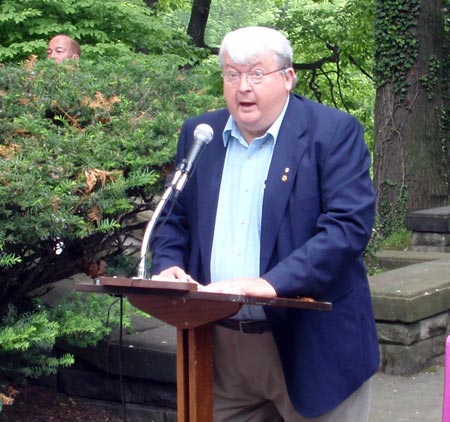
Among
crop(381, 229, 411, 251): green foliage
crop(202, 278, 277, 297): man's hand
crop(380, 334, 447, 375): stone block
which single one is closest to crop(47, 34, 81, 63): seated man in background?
crop(380, 334, 447, 375): stone block

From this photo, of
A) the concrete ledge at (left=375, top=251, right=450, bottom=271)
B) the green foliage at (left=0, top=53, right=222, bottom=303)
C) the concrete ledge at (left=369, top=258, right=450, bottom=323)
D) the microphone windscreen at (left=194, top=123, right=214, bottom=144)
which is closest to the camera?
the microphone windscreen at (left=194, top=123, right=214, bottom=144)

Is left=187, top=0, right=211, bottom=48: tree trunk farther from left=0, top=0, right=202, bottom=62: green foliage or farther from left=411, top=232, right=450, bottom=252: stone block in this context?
left=0, top=0, right=202, bottom=62: green foliage

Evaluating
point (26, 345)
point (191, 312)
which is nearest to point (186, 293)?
point (191, 312)

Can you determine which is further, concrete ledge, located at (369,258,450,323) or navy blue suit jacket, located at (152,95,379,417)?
concrete ledge, located at (369,258,450,323)

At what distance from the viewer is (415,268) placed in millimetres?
7855

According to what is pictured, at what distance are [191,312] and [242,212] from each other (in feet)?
1.43

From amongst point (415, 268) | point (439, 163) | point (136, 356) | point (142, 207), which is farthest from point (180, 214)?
point (439, 163)

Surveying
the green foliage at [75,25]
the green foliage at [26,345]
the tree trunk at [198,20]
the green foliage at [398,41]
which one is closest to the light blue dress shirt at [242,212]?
the green foliage at [26,345]

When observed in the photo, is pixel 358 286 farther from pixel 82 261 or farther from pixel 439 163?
pixel 439 163

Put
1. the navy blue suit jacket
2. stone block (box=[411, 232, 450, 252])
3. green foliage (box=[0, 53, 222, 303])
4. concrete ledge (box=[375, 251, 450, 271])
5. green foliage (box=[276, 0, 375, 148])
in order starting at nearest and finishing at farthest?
1. the navy blue suit jacket
2. green foliage (box=[0, 53, 222, 303])
3. concrete ledge (box=[375, 251, 450, 271])
4. stone block (box=[411, 232, 450, 252])
5. green foliage (box=[276, 0, 375, 148])

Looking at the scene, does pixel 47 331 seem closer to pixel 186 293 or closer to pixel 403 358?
pixel 186 293

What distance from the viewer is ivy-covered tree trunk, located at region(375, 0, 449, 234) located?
500 inches

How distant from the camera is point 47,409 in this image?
17.4 feet

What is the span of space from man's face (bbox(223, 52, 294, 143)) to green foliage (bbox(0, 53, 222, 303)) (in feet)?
3.48
